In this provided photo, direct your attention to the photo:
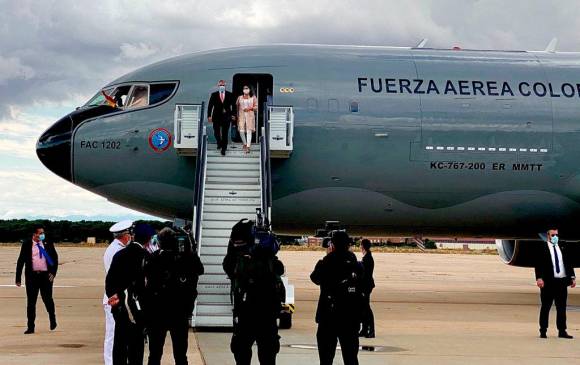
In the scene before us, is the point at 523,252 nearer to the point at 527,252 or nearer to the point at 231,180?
the point at 527,252

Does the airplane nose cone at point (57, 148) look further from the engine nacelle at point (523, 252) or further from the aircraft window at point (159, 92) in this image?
the engine nacelle at point (523, 252)

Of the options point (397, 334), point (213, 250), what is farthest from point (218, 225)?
point (397, 334)

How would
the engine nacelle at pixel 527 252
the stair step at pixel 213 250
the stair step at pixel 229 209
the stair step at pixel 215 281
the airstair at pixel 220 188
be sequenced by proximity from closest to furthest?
the airstair at pixel 220 188, the stair step at pixel 215 281, the stair step at pixel 213 250, the stair step at pixel 229 209, the engine nacelle at pixel 527 252

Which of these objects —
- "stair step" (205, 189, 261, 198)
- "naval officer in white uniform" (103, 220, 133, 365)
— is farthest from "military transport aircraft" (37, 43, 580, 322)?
"naval officer in white uniform" (103, 220, 133, 365)

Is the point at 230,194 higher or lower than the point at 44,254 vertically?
higher

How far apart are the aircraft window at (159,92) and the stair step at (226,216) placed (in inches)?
139

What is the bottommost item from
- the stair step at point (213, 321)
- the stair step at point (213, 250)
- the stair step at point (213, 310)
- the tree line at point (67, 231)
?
the tree line at point (67, 231)

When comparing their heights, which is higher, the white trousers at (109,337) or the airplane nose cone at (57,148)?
the airplane nose cone at (57,148)

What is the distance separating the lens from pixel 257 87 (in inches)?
780

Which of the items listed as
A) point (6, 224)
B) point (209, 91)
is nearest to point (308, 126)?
point (209, 91)

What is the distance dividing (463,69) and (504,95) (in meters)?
1.10

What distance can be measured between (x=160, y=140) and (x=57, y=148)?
2194mm

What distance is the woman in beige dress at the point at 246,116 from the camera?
18.5 m

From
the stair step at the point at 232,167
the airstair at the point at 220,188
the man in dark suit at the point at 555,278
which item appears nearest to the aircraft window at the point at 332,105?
the airstair at the point at 220,188
